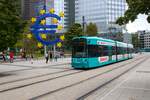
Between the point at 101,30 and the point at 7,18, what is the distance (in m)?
136

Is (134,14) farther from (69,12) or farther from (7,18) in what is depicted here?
(69,12)

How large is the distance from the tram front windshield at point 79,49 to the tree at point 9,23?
22.2 ft

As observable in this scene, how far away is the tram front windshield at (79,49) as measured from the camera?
32.6m

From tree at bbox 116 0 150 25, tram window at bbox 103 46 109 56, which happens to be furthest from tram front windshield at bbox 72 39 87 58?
tree at bbox 116 0 150 25

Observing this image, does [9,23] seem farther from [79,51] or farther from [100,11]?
[100,11]

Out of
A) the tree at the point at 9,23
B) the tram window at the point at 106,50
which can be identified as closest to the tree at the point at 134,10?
the tree at the point at 9,23

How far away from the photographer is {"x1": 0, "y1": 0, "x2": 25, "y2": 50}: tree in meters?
25.7

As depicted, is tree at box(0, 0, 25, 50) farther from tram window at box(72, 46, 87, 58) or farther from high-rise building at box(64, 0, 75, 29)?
high-rise building at box(64, 0, 75, 29)

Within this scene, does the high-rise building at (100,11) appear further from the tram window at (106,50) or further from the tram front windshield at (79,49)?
the tram front windshield at (79,49)

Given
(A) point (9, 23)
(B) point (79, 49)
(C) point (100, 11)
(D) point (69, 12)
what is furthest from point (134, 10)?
(D) point (69, 12)

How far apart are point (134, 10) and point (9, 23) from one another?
12277mm

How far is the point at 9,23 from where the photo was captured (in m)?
26.5

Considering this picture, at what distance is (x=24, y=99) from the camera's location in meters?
13.3

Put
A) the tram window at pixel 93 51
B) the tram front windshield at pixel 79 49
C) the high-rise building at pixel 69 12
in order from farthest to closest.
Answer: the high-rise building at pixel 69 12
the tram window at pixel 93 51
the tram front windshield at pixel 79 49
